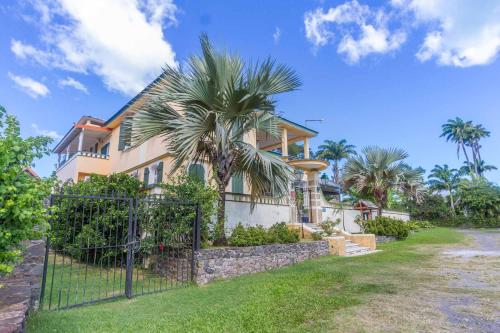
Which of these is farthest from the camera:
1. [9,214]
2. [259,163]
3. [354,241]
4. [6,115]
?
[354,241]

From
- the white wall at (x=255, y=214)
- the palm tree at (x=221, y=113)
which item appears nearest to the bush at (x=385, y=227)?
the white wall at (x=255, y=214)

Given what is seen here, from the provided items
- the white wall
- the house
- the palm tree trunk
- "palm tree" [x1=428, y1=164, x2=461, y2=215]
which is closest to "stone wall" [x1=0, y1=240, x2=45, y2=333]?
the palm tree trunk

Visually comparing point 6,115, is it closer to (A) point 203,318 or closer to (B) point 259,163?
(A) point 203,318

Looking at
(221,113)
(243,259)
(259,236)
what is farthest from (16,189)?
(259,236)

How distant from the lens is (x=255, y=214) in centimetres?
1200

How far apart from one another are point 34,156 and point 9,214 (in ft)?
2.41

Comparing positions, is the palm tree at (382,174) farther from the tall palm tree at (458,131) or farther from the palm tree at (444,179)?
the tall palm tree at (458,131)

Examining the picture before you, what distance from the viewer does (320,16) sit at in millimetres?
13336

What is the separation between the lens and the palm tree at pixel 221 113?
8.69 m

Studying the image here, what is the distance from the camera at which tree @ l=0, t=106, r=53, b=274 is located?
2938mm

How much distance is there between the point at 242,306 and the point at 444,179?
50.3 metres

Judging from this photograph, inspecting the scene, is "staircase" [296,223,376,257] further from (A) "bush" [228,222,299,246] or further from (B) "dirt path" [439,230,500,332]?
(B) "dirt path" [439,230,500,332]

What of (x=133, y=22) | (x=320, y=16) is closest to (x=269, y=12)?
(x=320, y=16)

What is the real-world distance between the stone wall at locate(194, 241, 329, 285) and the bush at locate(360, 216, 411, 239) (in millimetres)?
7304
